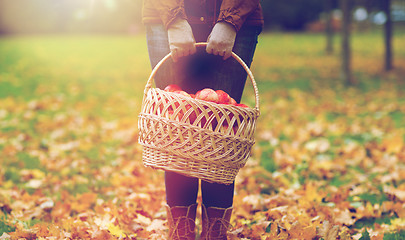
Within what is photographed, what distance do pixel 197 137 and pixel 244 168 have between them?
193cm

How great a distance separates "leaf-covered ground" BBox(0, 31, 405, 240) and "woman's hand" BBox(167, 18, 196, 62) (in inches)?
38.9

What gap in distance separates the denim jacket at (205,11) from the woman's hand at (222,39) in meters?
0.03

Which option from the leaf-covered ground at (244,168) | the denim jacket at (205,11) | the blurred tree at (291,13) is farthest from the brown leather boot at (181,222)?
the blurred tree at (291,13)

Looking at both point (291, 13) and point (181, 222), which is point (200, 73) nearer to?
point (181, 222)

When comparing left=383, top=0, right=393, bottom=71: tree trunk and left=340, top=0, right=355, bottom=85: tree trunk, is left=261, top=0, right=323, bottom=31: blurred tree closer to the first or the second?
left=383, top=0, right=393, bottom=71: tree trunk

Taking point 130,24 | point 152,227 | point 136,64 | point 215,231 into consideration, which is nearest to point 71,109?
point 152,227

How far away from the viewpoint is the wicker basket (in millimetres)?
1482

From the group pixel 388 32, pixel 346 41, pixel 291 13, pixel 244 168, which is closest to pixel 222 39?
pixel 244 168

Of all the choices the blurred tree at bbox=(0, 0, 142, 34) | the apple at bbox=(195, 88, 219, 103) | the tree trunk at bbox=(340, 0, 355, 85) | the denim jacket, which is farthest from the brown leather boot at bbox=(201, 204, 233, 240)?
the blurred tree at bbox=(0, 0, 142, 34)

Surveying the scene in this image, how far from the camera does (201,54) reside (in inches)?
69.6

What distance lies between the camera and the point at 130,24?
23500 mm

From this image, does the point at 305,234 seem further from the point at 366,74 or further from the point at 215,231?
the point at 366,74

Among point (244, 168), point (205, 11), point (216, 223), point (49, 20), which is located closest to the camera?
point (205, 11)

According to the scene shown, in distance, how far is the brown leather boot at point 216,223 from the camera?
1.86 metres
